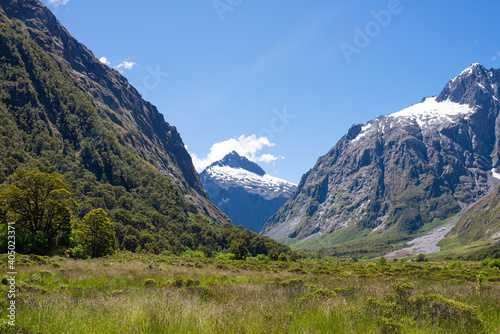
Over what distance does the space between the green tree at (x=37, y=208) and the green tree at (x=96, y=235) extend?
3.06 m

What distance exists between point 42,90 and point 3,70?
19769 mm

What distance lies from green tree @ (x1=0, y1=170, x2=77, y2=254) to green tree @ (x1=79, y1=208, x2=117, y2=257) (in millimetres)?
3065

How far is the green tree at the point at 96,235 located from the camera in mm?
40688

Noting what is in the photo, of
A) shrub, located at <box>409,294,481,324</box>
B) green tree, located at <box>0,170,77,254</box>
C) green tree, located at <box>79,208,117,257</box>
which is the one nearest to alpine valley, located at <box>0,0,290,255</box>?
green tree, located at <box>79,208,117,257</box>

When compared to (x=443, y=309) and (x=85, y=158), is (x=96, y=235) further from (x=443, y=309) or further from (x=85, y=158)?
(x=85, y=158)

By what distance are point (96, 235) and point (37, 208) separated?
30.0ft

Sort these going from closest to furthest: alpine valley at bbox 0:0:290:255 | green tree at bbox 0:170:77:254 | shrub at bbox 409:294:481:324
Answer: shrub at bbox 409:294:481:324 < green tree at bbox 0:170:77:254 < alpine valley at bbox 0:0:290:255

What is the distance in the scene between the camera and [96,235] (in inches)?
1645

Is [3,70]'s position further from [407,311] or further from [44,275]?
[407,311]

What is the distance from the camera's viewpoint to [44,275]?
14344 mm

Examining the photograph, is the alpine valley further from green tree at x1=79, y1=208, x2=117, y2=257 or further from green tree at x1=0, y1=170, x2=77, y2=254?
green tree at x1=0, y1=170, x2=77, y2=254

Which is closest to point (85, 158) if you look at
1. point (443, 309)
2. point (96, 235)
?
point (96, 235)

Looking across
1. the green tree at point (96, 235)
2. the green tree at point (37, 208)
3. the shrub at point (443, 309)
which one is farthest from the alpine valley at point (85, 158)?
the shrub at point (443, 309)

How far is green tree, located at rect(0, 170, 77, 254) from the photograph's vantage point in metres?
33.9
